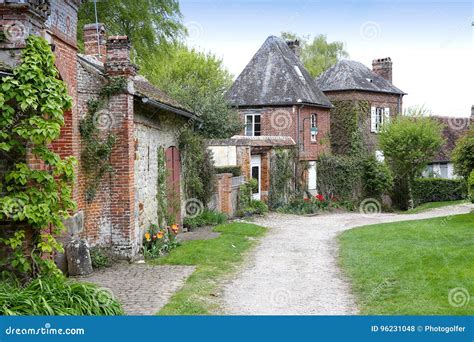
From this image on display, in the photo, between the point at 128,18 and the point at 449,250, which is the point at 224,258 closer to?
the point at 449,250

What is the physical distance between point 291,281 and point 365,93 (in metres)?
25.4

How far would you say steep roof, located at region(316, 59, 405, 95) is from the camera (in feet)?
112

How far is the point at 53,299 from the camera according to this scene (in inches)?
283

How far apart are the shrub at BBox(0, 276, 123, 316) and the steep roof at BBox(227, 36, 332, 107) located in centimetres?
2261

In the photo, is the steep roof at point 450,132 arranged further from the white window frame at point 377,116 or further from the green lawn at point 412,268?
the green lawn at point 412,268

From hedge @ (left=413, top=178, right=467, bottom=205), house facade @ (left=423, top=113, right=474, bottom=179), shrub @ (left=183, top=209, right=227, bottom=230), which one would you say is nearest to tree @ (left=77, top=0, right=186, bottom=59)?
shrub @ (left=183, top=209, right=227, bottom=230)

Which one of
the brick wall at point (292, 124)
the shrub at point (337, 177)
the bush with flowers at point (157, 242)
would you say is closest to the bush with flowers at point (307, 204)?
the shrub at point (337, 177)

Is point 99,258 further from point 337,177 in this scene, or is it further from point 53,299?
point 337,177

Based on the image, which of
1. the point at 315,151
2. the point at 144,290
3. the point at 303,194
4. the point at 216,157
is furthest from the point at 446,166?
the point at 144,290

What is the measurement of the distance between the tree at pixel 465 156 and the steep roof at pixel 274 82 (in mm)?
10859

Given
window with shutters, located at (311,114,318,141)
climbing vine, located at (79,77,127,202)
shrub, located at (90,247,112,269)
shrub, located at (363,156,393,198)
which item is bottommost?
shrub, located at (90,247,112,269)

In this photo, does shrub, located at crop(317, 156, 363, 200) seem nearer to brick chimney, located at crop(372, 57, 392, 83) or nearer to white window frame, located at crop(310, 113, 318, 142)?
white window frame, located at crop(310, 113, 318, 142)

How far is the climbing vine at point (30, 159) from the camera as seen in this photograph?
309 inches

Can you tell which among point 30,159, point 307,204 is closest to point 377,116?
point 307,204
